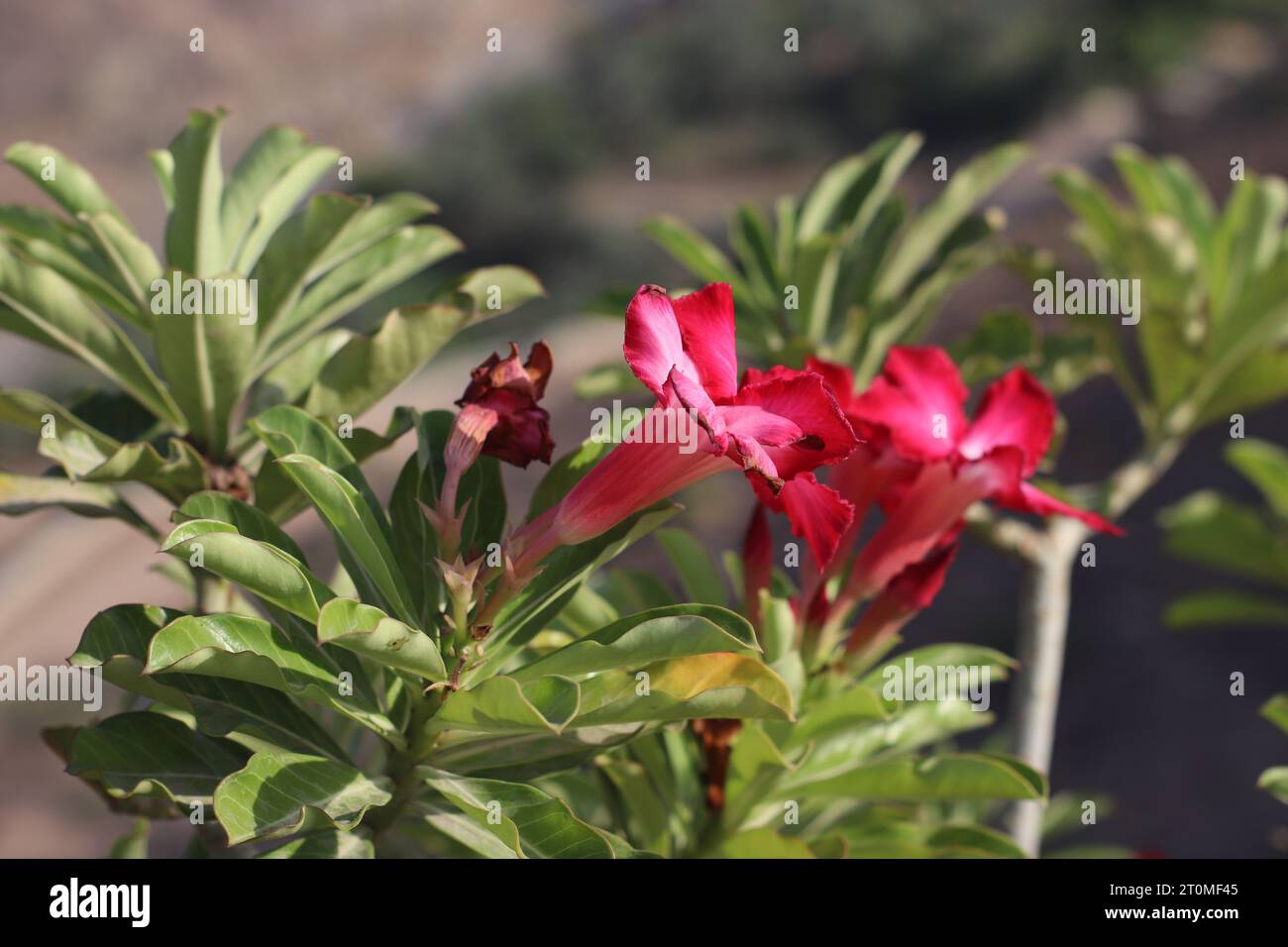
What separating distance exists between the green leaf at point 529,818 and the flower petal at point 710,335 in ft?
1.07

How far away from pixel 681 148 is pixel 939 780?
12.2 m

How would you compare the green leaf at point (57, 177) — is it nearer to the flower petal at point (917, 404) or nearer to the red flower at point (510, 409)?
the red flower at point (510, 409)

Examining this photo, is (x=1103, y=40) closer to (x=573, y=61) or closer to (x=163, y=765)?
(x=573, y=61)

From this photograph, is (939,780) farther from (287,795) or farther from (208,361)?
(208,361)

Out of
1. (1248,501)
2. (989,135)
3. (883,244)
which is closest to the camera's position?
(883,244)

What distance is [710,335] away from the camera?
86cm

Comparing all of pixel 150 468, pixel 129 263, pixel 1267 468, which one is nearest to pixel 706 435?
pixel 150 468

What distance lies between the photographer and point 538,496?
98 centimetres

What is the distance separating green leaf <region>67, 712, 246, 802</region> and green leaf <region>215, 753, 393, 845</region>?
8cm

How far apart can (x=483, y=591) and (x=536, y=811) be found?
17 cm

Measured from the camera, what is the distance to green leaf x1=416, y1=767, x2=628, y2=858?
0.88 metres

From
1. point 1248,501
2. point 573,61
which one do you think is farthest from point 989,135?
point 1248,501

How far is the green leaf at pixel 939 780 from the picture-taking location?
1023 mm

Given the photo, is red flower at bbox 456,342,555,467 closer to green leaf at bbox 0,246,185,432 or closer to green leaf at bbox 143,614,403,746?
green leaf at bbox 143,614,403,746
